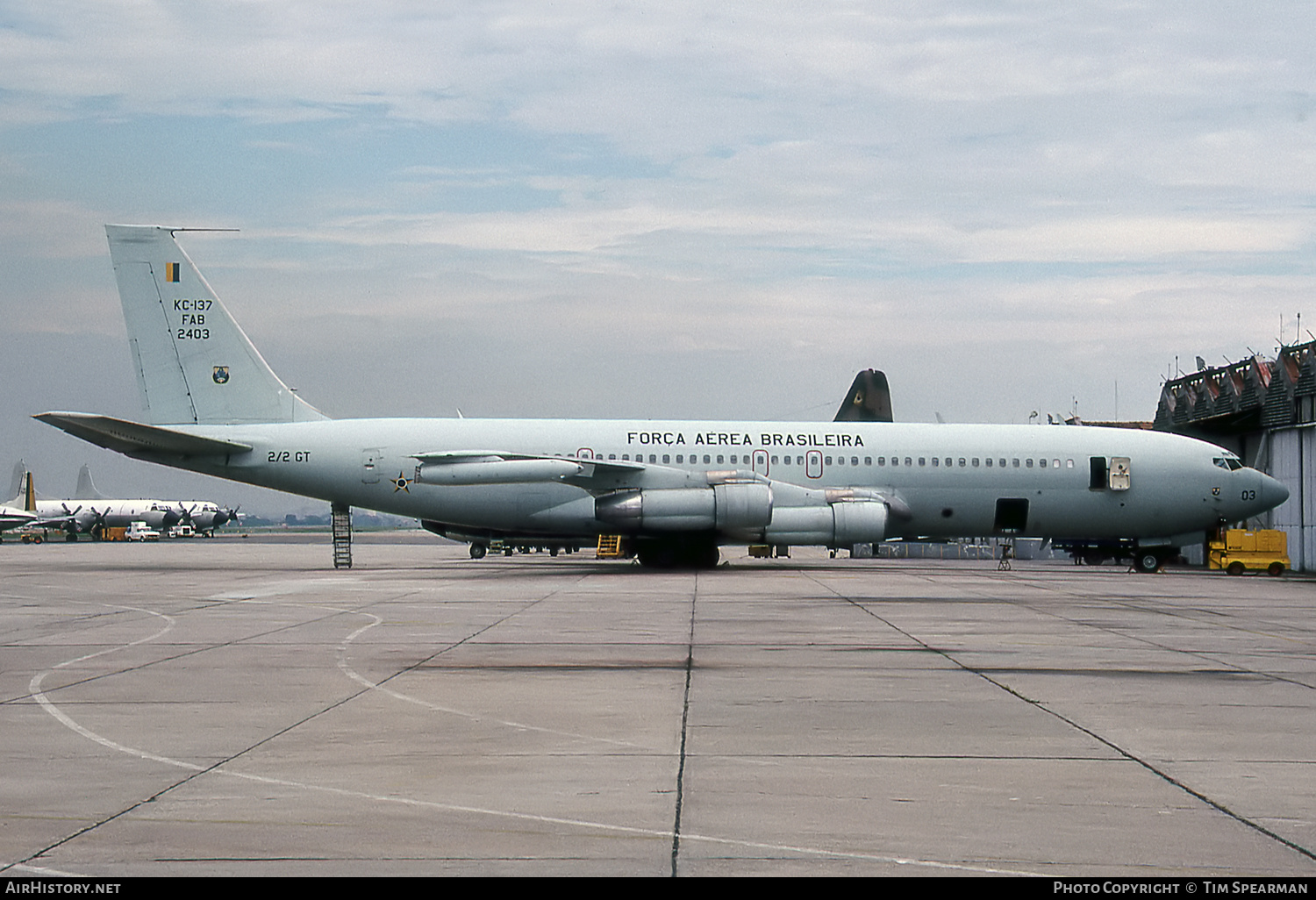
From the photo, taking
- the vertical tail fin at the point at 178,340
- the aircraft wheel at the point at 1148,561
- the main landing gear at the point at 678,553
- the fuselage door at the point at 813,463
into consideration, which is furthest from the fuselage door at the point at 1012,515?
the vertical tail fin at the point at 178,340

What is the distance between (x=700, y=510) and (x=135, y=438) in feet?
49.2

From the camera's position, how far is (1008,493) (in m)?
35.4

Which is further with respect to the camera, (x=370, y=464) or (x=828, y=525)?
(x=370, y=464)

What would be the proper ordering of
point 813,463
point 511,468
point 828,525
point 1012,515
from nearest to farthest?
point 511,468, point 828,525, point 813,463, point 1012,515

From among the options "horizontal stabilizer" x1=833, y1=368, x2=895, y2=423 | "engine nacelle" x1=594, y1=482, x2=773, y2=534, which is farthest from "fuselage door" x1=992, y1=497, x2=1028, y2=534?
"horizontal stabilizer" x1=833, y1=368, x2=895, y2=423

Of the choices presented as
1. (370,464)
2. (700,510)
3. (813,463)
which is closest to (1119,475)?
(813,463)

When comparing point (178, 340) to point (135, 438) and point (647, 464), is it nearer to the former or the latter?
point (135, 438)

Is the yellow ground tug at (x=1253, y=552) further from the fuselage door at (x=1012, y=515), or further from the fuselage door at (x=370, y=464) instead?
the fuselage door at (x=370, y=464)

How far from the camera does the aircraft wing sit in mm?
32438

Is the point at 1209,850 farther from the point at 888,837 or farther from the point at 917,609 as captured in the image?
the point at 917,609

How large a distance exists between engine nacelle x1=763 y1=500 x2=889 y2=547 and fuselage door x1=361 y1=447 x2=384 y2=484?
1063cm

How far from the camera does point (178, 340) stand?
35188 millimetres

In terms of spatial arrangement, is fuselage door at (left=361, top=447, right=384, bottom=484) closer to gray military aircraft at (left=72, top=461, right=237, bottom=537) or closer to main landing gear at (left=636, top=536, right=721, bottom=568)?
main landing gear at (left=636, top=536, right=721, bottom=568)
